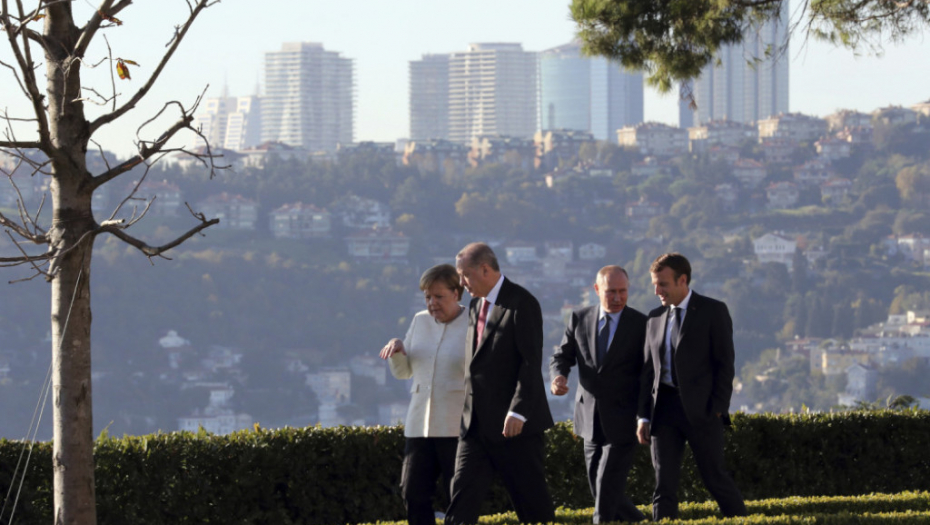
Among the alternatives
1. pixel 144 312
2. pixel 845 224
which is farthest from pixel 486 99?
pixel 144 312

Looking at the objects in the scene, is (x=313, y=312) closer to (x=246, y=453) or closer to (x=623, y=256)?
(x=623, y=256)

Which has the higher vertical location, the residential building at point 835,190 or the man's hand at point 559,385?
the residential building at point 835,190

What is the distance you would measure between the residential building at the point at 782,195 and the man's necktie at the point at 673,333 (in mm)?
101936

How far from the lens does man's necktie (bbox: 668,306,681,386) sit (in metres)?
3.52

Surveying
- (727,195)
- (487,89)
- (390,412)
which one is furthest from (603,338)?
(487,89)

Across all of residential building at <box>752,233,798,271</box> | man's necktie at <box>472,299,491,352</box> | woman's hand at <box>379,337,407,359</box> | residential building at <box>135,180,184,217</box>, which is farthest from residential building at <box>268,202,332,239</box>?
man's necktie at <box>472,299,491,352</box>

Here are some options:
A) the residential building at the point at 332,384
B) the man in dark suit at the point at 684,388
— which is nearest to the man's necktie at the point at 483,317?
the man in dark suit at the point at 684,388

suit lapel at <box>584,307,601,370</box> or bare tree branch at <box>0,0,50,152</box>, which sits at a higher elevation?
bare tree branch at <box>0,0,50,152</box>

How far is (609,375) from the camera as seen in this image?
3.63m

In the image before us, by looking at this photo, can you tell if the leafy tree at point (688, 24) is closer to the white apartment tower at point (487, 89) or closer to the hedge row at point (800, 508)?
the hedge row at point (800, 508)

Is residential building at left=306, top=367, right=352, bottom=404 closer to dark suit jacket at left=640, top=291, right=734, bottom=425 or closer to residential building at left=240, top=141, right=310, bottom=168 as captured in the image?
residential building at left=240, top=141, right=310, bottom=168

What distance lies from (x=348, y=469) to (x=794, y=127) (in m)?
123

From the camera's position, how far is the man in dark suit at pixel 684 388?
3455 mm

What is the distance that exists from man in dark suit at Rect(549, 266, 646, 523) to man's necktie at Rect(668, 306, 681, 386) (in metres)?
0.10
